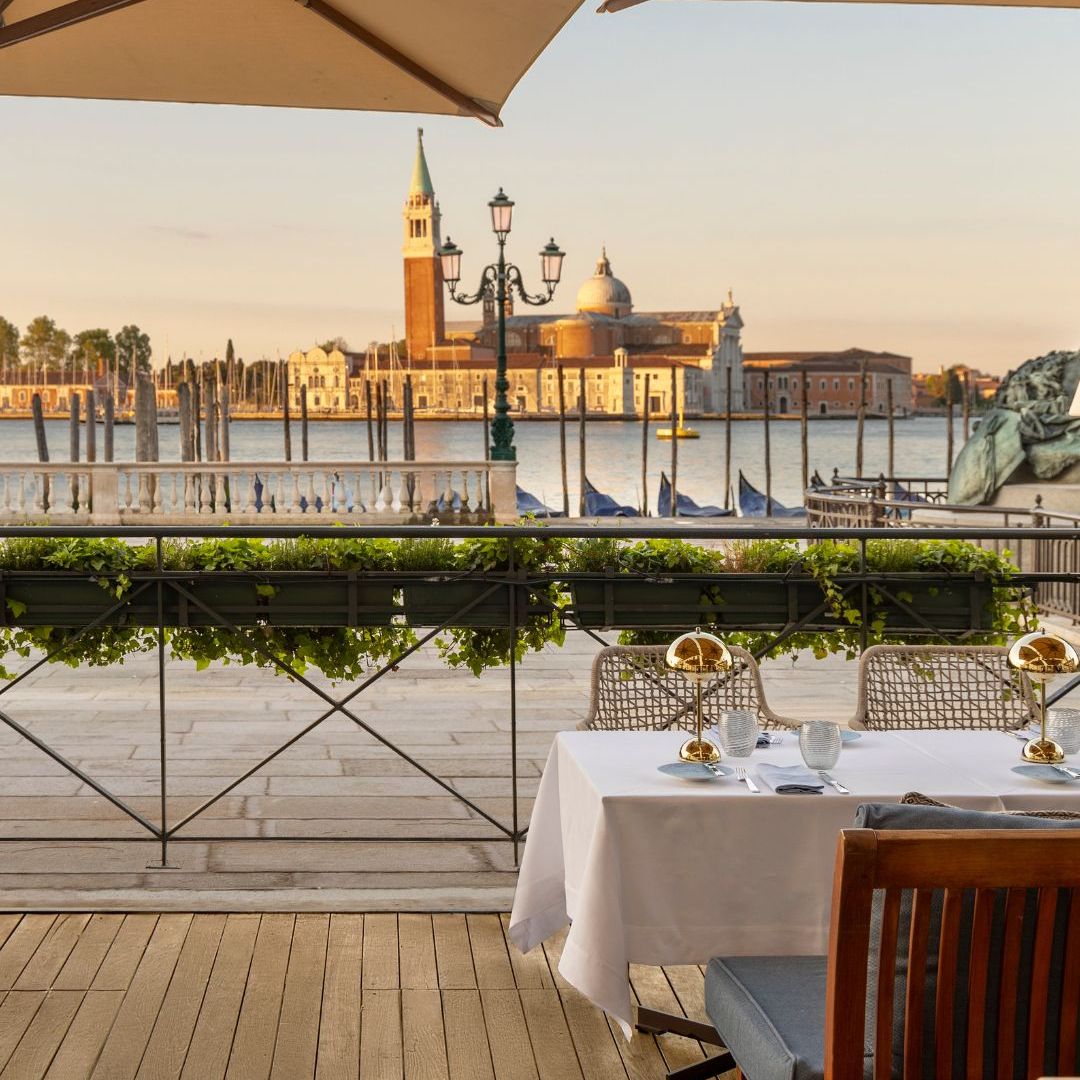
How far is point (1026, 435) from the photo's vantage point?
46.8 feet

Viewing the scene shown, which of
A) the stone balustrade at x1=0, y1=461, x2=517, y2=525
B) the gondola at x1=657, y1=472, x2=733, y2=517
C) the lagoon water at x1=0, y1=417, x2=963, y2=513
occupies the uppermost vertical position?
the stone balustrade at x1=0, y1=461, x2=517, y2=525

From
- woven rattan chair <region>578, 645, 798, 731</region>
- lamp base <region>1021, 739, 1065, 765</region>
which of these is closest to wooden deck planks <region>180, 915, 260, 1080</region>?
woven rattan chair <region>578, 645, 798, 731</region>

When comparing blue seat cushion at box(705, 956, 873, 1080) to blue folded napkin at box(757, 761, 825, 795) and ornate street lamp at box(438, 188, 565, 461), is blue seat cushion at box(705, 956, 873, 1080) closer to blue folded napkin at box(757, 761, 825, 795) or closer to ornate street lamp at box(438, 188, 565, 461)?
blue folded napkin at box(757, 761, 825, 795)

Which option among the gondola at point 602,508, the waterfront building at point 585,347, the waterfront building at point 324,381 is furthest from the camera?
the waterfront building at point 585,347

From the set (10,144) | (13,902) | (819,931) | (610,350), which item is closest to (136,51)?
(13,902)

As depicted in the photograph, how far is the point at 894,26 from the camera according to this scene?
1547 inches

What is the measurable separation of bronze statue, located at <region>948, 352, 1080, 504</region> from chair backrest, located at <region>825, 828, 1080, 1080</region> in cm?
1284

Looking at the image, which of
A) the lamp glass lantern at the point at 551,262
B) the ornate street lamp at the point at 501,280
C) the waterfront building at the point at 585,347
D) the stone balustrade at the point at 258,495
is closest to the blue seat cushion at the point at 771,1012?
the ornate street lamp at the point at 501,280

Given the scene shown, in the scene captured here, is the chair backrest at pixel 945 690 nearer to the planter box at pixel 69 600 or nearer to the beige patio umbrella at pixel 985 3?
the beige patio umbrella at pixel 985 3

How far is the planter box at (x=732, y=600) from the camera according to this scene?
396 centimetres

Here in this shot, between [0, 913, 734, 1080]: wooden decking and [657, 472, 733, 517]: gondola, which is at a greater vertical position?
[0, 913, 734, 1080]: wooden decking

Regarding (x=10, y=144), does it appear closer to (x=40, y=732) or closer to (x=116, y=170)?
(x=116, y=170)

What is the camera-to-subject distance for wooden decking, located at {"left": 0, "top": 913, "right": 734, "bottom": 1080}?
9.04 feet

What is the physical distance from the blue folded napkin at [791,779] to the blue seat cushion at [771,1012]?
0.34 m
